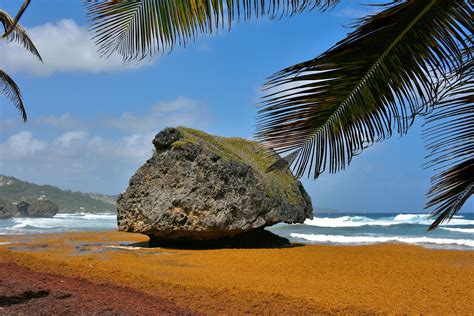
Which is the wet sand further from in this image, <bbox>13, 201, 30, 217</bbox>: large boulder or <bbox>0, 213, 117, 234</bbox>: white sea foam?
<bbox>13, 201, 30, 217</bbox>: large boulder

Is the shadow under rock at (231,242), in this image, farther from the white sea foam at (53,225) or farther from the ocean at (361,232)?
the white sea foam at (53,225)

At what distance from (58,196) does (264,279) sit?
440 ft

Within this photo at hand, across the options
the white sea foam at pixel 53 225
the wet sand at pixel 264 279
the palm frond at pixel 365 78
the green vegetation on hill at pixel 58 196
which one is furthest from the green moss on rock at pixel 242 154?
the green vegetation on hill at pixel 58 196

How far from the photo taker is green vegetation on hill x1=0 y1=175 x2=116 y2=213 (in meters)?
117

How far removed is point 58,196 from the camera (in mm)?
132625

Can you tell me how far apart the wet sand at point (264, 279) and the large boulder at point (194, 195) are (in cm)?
70

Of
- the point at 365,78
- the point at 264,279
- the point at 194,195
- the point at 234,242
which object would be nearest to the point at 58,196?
the point at 234,242

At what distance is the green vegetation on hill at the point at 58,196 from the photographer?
117m

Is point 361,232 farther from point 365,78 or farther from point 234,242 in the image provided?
point 365,78

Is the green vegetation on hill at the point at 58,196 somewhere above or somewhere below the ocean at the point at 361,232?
above

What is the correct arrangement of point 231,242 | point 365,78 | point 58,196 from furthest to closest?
point 58,196, point 231,242, point 365,78

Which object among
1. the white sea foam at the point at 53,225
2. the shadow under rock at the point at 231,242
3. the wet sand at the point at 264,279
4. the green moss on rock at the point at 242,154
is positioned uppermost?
the green moss on rock at the point at 242,154

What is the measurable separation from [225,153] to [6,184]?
448ft

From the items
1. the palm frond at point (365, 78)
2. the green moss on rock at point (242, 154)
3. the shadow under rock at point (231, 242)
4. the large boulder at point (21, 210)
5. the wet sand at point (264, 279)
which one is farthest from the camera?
the large boulder at point (21, 210)
